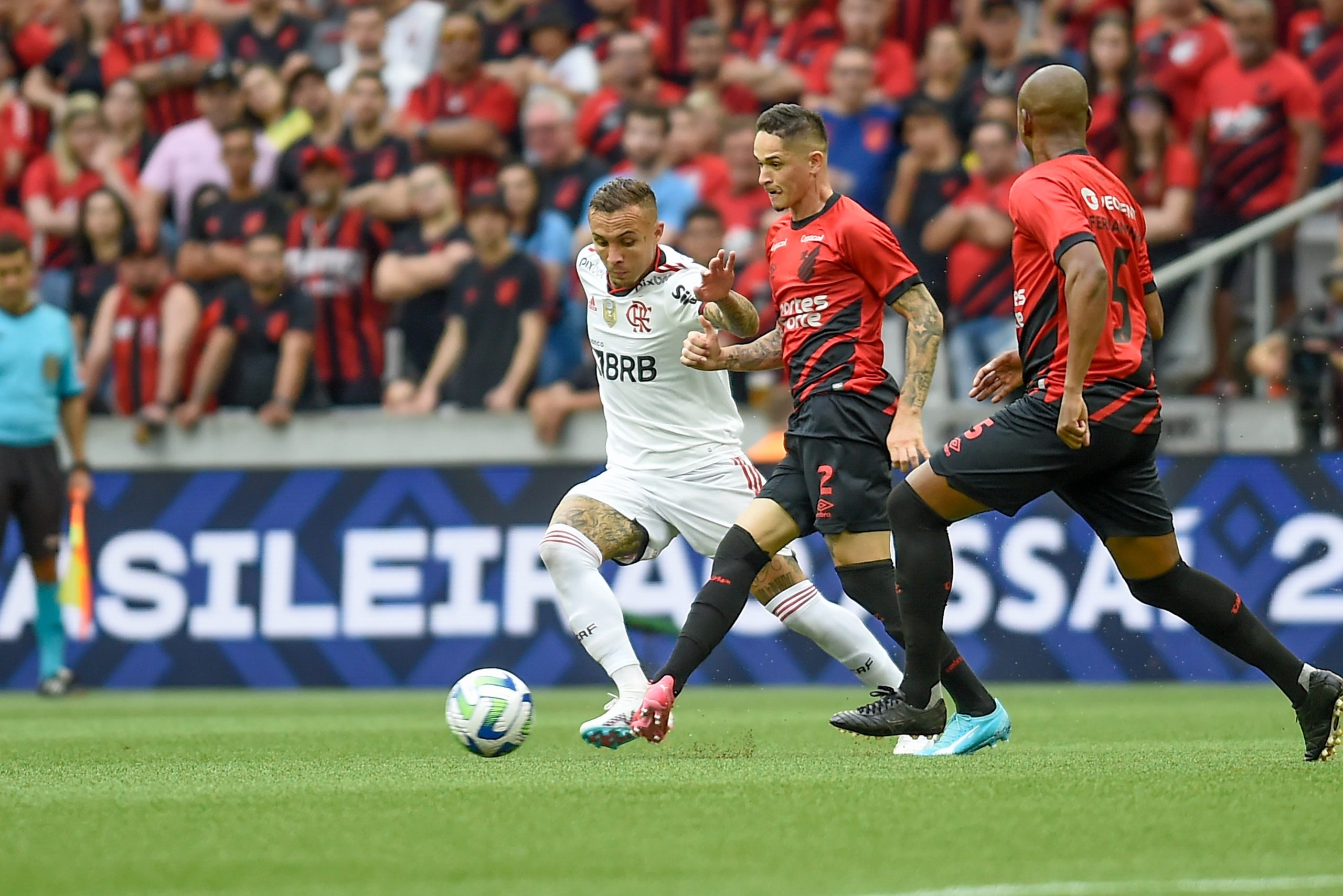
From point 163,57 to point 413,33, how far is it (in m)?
2.22

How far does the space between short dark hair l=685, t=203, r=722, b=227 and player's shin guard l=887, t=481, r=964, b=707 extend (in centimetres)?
616

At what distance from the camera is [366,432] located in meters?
13.7

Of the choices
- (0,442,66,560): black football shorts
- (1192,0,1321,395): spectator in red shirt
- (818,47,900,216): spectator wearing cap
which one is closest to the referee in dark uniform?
(0,442,66,560): black football shorts

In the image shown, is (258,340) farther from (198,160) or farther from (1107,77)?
(1107,77)

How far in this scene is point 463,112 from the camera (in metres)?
15.2

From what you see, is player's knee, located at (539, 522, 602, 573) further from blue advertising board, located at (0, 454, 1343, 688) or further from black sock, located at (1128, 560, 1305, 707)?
blue advertising board, located at (0, 454, 1343, 688)

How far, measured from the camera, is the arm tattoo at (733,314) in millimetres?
7477

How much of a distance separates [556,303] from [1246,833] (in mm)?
9094

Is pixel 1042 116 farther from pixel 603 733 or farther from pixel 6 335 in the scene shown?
pixel 6 335

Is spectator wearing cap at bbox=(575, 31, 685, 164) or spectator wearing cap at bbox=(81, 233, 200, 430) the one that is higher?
spectator wearing cap at bbox=(575, 31, 685, 164)

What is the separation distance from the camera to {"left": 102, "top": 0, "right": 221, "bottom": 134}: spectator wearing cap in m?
16.6

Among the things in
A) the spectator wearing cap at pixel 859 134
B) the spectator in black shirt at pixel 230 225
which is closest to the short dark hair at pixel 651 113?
the spectator wearing cap at pixel 859 134

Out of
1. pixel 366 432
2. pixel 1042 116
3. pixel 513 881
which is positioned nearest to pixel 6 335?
pixel 366 432

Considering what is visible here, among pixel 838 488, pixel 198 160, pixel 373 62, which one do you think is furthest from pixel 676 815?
pixel 373 62
